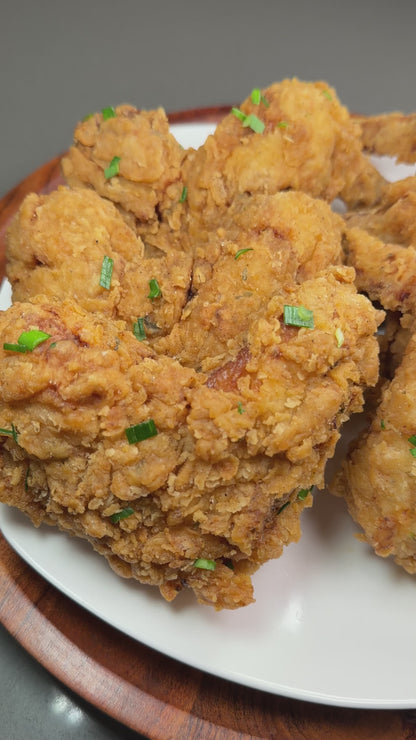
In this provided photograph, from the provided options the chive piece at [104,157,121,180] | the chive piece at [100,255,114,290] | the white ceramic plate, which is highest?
the chive piece at [104,157,121,180]

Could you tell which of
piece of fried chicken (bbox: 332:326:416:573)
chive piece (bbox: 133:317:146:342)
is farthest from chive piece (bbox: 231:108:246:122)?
piece of fried chicken (bbox: 332:326:416:573)

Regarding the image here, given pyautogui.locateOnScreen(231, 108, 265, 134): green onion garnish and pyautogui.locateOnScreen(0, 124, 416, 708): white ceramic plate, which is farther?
pyautogui.locateOnScreen(231, 108, 265, 134): green onion garnish

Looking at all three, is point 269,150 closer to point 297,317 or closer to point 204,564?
point 297,317

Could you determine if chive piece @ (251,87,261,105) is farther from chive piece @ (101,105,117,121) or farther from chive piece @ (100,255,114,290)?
chive piece @ (100,255,114,290)

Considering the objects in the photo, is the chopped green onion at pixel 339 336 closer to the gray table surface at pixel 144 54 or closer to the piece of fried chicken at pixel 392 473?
the piece of fried chicken at pixel 392 473

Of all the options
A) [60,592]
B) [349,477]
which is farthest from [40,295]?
[349,477]

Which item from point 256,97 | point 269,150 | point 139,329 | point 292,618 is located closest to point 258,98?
point 256,97

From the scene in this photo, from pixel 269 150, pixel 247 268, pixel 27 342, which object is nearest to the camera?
pixel 27 342
